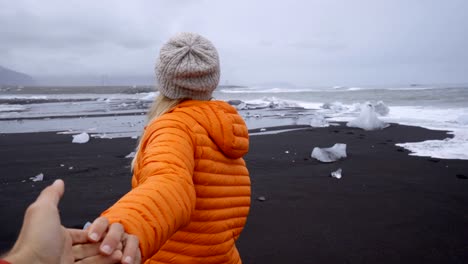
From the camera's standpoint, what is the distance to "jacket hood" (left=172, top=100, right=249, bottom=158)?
1524 millimetres

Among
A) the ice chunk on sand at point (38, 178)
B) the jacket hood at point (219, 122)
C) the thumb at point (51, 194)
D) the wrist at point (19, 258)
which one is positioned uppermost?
the jacket hood at point (219, 122)

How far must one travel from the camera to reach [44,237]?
76cm

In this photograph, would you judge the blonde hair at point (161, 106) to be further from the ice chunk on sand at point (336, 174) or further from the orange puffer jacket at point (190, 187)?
the ice chunk on sand at point (336, 174)

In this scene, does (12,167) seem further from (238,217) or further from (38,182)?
(238,217)

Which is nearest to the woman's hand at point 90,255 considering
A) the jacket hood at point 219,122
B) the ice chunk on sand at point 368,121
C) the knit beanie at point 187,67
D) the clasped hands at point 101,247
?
the clasped hands at point 101,247

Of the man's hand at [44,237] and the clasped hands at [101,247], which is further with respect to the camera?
the clasped hands at [101,247]

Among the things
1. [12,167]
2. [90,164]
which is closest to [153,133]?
[90,164]

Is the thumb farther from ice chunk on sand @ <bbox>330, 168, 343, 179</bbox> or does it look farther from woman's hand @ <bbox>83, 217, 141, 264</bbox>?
ice chunk on sand @ <bbox>330, 168, 343, 179</bbox>

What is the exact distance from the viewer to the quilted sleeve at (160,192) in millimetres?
998

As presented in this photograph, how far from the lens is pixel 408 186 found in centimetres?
554

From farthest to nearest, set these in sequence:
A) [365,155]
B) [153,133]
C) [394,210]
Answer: [365,155]
[394,210]
[153,133]

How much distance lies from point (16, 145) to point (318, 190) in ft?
27.0

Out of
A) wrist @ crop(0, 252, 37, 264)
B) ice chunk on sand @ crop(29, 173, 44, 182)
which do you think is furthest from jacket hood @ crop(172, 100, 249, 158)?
ice chunk on sand @ crop(29, 173, 44, 182)

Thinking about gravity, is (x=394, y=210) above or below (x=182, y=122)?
below
